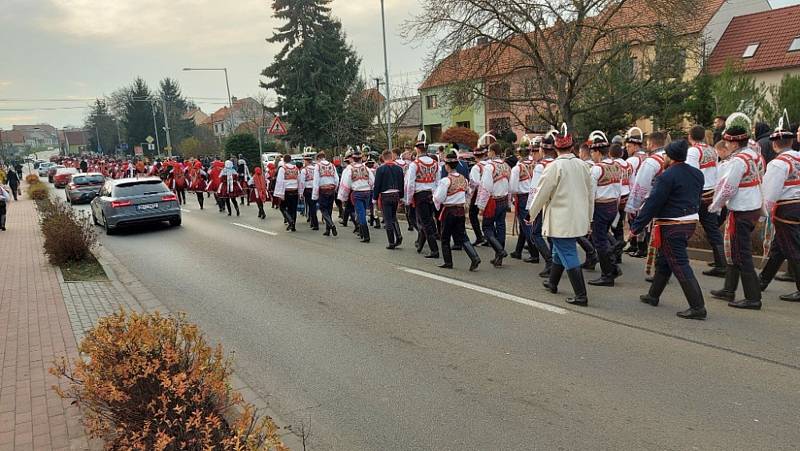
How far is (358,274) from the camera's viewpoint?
29.8ft

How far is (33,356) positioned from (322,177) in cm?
853

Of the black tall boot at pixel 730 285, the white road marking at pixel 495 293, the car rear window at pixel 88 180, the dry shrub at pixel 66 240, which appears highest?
the car rear window at pixel 88 180

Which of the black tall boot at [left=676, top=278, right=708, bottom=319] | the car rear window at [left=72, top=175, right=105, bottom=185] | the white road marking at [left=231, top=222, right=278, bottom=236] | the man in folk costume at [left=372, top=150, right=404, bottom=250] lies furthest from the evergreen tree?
the black tall boot at [left=676, top=278, right=708, bottom=319]

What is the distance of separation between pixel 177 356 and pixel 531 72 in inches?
813

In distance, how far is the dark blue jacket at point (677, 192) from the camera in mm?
6203

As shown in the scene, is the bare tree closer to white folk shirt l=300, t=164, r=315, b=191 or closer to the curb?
white folk shirt l=300, t=164, r=315, b=191

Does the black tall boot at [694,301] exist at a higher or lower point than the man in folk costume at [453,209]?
lower

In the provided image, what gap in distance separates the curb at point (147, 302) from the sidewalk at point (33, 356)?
0.87 metres

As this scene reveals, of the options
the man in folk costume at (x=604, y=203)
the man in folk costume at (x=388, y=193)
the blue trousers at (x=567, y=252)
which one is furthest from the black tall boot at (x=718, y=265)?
the man in folk costume at (x=388, y=193)

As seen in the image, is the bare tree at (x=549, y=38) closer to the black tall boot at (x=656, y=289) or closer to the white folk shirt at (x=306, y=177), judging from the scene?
the white folk shirt at (x=306, y=177)

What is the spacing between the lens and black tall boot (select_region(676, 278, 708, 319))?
611 cm

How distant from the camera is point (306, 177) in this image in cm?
1454

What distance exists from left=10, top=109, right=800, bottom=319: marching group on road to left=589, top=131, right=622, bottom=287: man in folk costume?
0.7 inches

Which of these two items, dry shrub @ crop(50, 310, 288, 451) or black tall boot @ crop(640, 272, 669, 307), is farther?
black tall boot @ crop(640, 272, 669, 307)
